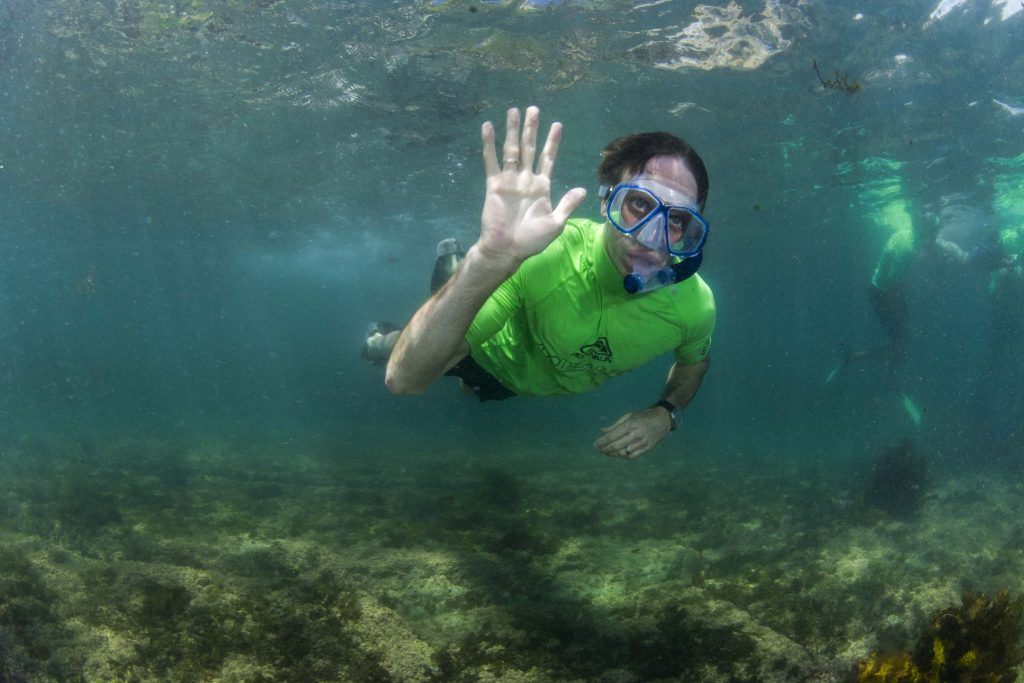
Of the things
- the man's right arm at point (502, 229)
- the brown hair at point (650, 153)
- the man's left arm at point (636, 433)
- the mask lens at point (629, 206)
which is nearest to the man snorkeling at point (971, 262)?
the man's left arm at point (636, 433)

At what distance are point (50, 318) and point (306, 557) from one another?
161m

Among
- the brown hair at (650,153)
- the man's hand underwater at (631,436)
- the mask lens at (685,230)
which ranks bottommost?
the man's hand underwater at (631,436)

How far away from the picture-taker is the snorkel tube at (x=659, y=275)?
3.72 m

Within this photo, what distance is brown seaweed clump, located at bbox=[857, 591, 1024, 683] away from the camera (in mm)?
4168

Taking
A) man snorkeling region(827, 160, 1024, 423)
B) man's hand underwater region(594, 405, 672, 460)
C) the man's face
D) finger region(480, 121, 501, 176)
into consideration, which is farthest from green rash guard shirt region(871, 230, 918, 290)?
finger region(480, 121, 501, 176)

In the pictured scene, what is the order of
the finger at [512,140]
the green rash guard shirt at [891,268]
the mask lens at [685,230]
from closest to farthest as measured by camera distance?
the finger at [512,140], the mask lens at [685,230], the green rash guard shirt at [891,268]

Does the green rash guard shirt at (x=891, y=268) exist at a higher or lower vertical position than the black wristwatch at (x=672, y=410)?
higher

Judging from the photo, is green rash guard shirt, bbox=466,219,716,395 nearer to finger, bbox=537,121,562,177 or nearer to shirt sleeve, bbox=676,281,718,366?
→ shirt sleeve, bbox=676,281,718,366

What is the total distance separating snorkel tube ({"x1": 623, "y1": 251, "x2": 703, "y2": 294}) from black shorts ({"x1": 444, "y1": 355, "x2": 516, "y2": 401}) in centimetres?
206

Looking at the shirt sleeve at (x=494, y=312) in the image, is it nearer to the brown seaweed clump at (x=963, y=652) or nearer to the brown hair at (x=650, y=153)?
the brown hair at (x=650, y=153)

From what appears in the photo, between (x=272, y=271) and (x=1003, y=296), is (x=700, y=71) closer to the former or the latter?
(x=1003, y=296)

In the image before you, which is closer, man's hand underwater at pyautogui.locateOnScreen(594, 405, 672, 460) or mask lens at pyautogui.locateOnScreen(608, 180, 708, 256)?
mask lens at pyautogui.locateOnScreen(608, 180, 708, 256)

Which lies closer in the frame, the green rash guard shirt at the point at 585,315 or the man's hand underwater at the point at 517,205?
the man's hand underwater at the point at 517,205

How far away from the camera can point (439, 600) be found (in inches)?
221
